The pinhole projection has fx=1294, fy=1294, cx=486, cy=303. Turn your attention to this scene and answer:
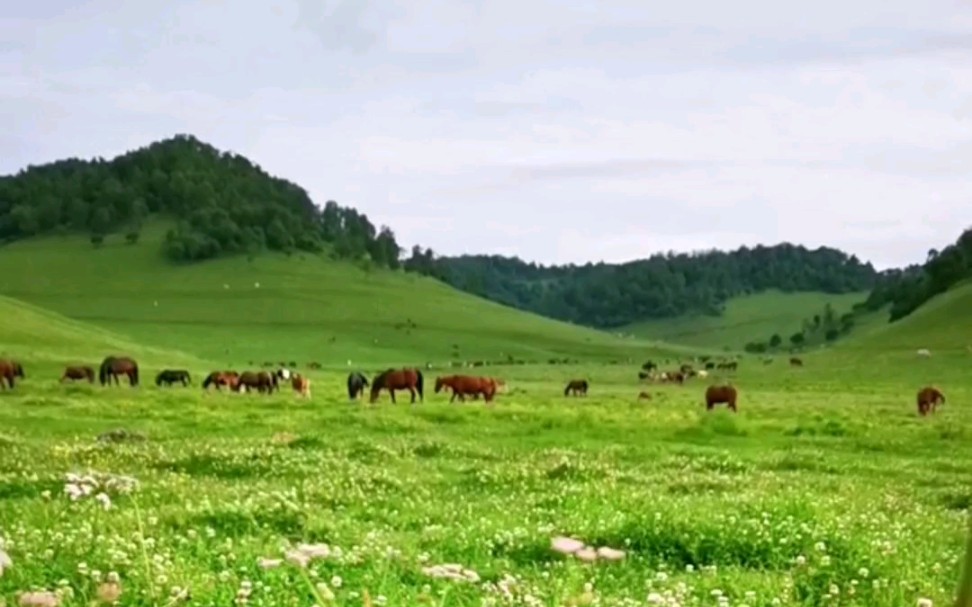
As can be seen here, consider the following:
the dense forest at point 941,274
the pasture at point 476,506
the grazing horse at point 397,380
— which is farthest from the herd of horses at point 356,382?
the dense forest at point 941,274

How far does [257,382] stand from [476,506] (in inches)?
1720

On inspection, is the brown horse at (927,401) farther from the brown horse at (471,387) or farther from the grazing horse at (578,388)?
the grazing horse at (578,388)

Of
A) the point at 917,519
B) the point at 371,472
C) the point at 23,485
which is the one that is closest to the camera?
the point at 917,519

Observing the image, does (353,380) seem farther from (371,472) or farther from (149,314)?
(149,314)

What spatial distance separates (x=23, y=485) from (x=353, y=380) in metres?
37.2

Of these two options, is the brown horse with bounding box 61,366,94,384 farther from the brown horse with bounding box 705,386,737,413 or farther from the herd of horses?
the brown horse with bounding box 705,386,737,413

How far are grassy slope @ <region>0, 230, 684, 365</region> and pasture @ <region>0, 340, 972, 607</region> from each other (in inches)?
3689

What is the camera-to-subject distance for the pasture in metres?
8.30

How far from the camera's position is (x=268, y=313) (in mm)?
165500

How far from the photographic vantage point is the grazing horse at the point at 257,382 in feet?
189

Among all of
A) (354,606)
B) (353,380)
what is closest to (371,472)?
(354,606)

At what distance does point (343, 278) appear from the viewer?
655 feet

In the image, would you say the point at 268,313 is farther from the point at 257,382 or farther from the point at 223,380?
the point at 257,382

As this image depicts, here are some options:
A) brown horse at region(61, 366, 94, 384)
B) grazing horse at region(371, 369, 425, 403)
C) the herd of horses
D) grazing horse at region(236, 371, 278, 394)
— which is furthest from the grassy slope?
grazing horse at region(371, 369, 425, 403)
